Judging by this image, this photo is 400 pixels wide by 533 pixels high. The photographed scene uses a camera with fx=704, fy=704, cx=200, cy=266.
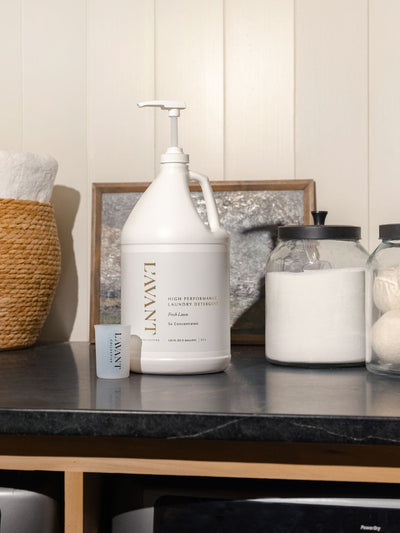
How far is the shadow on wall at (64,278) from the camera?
1.40 meters

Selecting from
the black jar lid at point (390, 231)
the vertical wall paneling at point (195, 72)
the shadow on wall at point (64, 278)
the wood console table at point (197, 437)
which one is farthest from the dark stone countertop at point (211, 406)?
the vertical wall paneling at point (195, 72)

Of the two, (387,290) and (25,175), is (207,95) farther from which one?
(387,290)

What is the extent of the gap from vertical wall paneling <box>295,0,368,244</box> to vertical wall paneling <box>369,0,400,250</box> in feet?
0.05

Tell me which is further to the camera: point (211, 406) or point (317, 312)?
point (317, 312)

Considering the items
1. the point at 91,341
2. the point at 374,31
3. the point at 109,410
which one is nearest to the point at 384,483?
the point at 109,410

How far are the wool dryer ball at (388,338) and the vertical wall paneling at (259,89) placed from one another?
44cm

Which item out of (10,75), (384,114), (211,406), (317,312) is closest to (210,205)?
(317,312)

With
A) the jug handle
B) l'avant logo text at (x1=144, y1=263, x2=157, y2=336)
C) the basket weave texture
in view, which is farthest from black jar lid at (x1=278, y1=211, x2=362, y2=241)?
the basket weave texture

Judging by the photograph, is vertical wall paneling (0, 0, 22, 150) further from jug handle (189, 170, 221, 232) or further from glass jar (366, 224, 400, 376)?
glass jar (366, 224, 400, 376)

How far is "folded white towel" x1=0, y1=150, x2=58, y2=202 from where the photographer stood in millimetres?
1184

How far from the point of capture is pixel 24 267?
121 cm

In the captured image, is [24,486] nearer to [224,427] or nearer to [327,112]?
[224,427]

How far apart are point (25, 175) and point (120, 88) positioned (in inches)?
11.6

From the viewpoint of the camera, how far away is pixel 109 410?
0.71m
